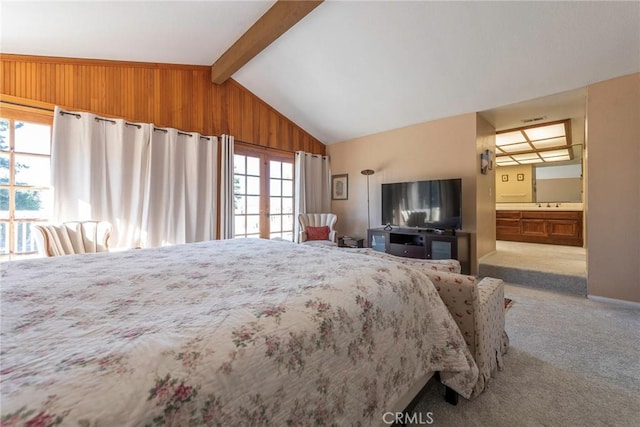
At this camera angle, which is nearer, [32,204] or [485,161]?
[32,204]

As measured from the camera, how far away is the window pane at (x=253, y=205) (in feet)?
14.7

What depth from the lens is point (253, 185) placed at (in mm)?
4543

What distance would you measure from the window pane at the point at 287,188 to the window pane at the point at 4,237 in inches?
136

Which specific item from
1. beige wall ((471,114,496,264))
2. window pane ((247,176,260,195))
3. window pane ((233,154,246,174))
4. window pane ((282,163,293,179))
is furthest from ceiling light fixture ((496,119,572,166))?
window pane ((233,154,246,174))

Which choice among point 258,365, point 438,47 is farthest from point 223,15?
point 258,365

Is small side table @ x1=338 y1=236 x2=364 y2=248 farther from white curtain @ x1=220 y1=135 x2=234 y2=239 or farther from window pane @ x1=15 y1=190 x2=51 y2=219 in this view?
window pane @ x1=15 y1=190 x2=51 y2=219

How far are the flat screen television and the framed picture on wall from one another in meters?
1.07

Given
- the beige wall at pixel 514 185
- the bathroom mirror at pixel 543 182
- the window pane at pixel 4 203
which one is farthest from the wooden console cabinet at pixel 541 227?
A: the window pane at pixel 4 203

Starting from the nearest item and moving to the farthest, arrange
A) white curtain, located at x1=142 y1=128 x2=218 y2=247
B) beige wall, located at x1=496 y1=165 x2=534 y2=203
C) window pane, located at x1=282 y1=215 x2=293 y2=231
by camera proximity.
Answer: white curtain, located at x1=142 y1=128 x2=218 y2=247 → window pane, located at x1=282 y1=215 x2=293 y2=231 → beige wall, located at x1=496 y1=165 x2=534 y2=203

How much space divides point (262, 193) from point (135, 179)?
6.21 feet

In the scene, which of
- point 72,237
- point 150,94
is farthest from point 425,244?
point 150,94

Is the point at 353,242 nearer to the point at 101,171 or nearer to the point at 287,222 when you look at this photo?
the point at 287,222

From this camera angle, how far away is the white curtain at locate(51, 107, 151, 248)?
9.21ft

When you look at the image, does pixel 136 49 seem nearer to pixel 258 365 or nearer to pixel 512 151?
pixel 258 365
